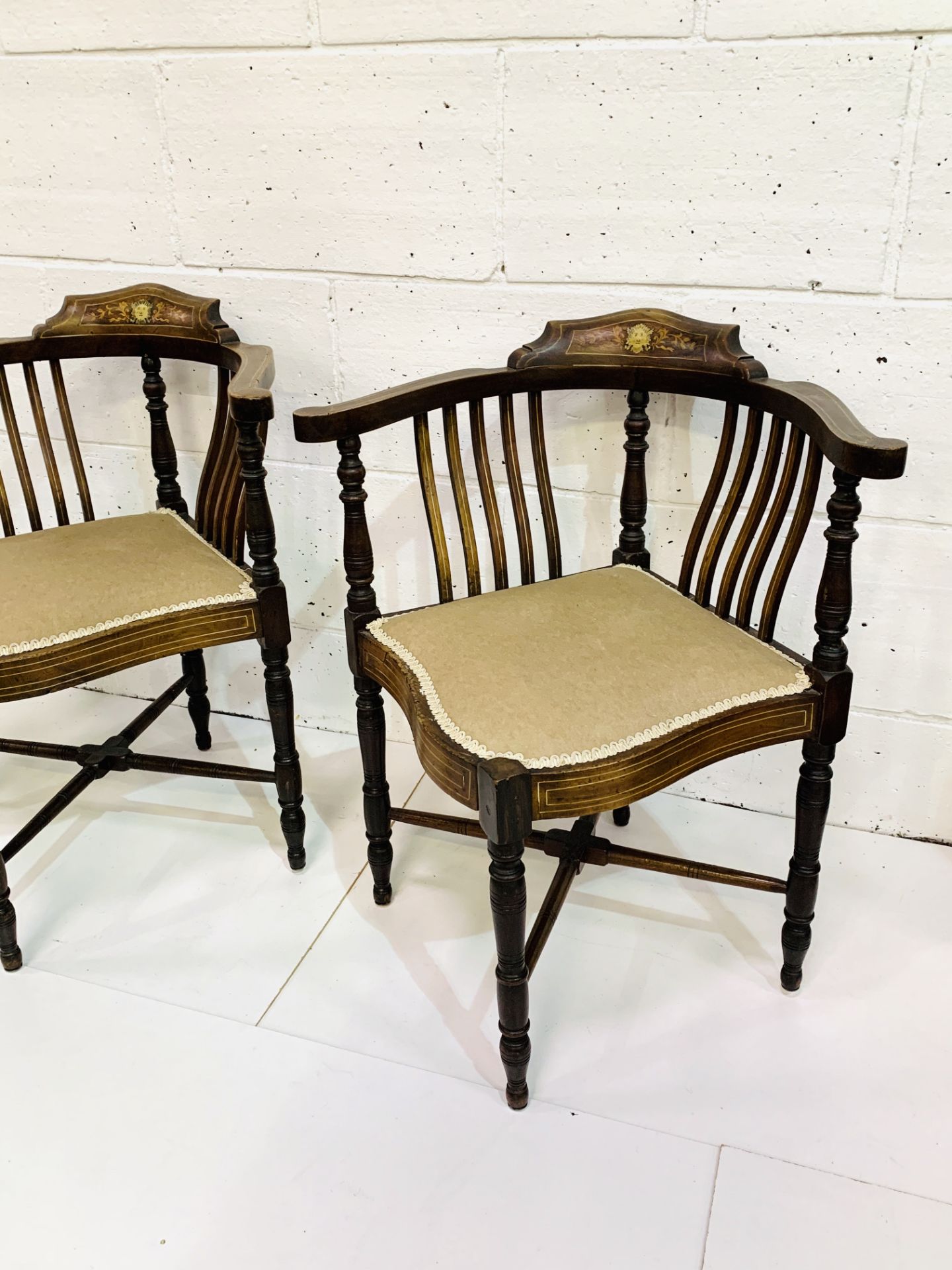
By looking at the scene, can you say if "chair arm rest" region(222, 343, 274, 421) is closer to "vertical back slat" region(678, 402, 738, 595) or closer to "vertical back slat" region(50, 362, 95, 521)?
"vertical back slat" region(50, 362, 95, 521)

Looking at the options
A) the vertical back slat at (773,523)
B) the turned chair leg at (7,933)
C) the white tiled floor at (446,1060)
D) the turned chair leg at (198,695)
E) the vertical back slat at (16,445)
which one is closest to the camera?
the white tiled floor at (446,1060)

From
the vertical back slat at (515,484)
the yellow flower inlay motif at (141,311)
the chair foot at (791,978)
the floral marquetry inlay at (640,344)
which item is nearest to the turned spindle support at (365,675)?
the vertical back slat at (515,484)

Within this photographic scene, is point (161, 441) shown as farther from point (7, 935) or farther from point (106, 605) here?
point (7, 935)

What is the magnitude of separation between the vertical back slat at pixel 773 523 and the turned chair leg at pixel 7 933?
46.4 inches

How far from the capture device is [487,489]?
1.57m

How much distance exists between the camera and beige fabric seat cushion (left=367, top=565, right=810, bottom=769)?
1.22 meters

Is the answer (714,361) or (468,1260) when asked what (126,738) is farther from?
(714,361)

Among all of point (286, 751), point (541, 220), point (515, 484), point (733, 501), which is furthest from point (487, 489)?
point (286, 751)

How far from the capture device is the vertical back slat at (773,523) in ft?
4.49

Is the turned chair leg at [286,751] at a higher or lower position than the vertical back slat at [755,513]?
lower

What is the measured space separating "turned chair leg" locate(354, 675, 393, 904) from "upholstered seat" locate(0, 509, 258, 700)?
22 cm

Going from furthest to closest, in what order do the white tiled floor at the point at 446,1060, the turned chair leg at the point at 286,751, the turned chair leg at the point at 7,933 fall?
the turned chair leg at the point at 286,751 < the turned chair leg at the point at 7,933 < the white tiled floor at the point at 446,1060

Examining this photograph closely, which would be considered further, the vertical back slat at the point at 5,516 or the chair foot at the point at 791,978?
the vertical back slat at the point at 5,516

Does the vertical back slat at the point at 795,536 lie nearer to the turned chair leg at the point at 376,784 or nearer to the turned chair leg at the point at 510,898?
the turned chair leg at the point at 510,898
